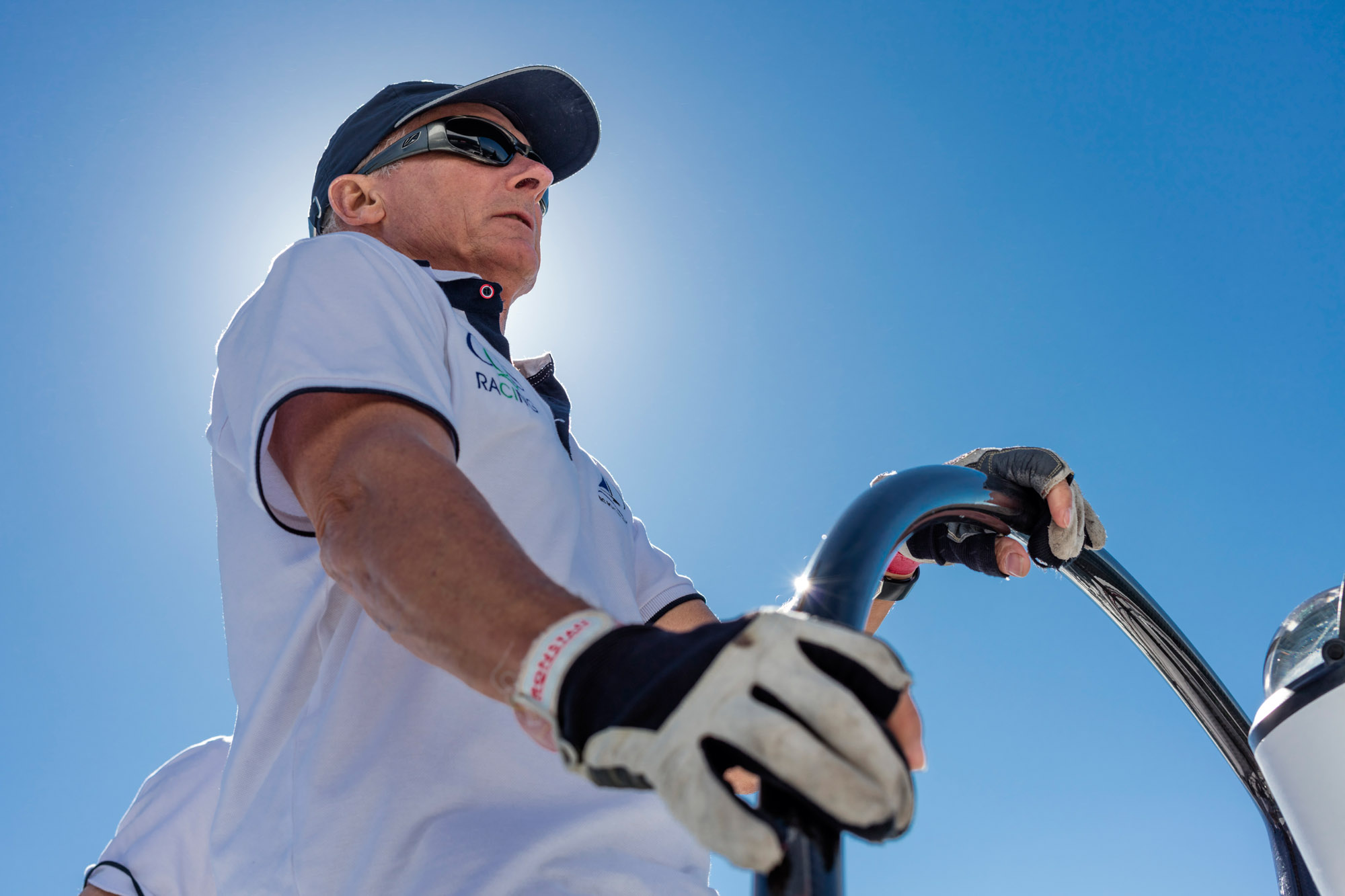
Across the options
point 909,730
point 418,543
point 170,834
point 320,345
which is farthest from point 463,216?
point 170,834

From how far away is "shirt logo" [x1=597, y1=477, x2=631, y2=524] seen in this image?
1999mm

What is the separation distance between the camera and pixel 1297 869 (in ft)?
5.22

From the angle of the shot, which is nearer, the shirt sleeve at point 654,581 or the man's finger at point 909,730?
the man's finger at point 909,730

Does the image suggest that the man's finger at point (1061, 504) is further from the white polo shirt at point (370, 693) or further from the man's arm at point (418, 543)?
the man's arm at point (418, 543)

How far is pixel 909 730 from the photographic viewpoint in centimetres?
62

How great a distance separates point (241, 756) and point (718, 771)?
1.10 m

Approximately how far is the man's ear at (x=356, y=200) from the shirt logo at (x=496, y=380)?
110 cm

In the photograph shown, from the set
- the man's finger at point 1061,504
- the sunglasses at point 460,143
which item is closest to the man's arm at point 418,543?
the man's finger at point 1061,504

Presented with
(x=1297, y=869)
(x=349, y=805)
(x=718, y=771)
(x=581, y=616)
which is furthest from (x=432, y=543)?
(x=1297, y=869)

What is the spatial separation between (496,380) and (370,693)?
569 millimetres

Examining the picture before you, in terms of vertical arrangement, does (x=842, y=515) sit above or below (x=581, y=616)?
above

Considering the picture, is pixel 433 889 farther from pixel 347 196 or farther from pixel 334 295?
pixel 347 196

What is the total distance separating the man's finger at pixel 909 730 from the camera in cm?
60

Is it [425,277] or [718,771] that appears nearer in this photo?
[718,771]
